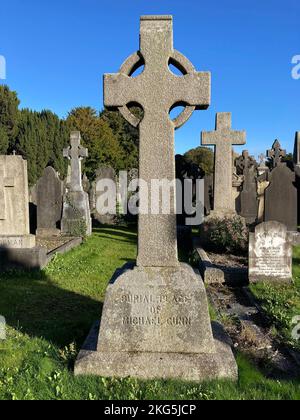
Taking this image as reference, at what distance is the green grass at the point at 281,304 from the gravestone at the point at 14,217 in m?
4.43

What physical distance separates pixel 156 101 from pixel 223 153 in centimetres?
764

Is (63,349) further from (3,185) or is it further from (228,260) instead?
(228,260)

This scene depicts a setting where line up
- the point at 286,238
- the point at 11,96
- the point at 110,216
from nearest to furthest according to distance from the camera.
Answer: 1. the point at 286,238
2. the point at 110,216
3. the point at 11,96

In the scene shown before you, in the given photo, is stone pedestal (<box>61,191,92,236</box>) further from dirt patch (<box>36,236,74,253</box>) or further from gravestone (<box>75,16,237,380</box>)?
gravestone (<box>75,16,237,380</box>)

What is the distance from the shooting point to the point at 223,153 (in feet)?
35.3

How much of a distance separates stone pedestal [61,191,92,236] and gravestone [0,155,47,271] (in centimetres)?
491

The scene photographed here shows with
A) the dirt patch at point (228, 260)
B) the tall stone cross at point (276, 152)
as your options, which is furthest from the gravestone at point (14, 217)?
the tall stone cross at point (276, 152)

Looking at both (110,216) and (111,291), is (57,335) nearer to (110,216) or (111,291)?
(111,291)

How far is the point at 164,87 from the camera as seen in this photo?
343 centimetres

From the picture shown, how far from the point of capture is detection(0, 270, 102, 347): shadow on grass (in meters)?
4.26

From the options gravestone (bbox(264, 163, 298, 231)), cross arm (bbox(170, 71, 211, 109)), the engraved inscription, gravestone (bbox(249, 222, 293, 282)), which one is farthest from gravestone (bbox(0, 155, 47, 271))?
gravestone (bbox(264, 163, 298, 231))

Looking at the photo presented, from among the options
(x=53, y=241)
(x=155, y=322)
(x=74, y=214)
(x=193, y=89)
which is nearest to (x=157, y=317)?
(x=155, y=322)

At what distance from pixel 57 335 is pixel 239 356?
1973 millimetres
